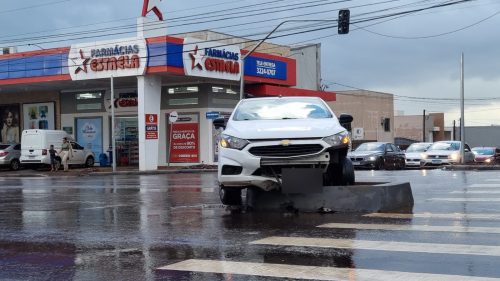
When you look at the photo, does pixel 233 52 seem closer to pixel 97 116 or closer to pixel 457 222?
pixel 97 116

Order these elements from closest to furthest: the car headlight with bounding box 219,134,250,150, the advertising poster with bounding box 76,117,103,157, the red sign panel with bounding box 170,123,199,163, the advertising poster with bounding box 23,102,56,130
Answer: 1. the car headlight with bounding box 219,134,250,150
2. the red sign panel with bounding box 170,123,199,163
3. the advertising poster with bounding box 76,117,103,157
4. the advertising poster with bounding box 23,102,56,130

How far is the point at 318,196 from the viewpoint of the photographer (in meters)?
9.79

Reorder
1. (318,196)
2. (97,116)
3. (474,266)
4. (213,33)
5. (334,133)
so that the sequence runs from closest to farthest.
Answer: (474,266)
(334,133)
(318,196)
(97,116)
(213,33)

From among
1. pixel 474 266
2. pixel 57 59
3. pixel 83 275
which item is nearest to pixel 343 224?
pixel 474 266

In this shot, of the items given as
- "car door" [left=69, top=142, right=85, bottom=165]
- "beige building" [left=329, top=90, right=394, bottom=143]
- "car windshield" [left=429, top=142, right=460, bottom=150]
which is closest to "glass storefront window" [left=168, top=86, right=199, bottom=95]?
"car door" [left=69, top=142, right=85, bottom=165]

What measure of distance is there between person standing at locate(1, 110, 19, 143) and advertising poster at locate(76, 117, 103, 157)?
5.60 m

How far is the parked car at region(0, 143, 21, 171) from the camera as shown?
33.4 meters

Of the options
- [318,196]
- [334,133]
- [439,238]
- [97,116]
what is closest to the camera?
[439,238]

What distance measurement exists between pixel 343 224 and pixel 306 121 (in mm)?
1982

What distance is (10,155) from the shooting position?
33.8 meters

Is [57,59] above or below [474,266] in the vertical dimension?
above

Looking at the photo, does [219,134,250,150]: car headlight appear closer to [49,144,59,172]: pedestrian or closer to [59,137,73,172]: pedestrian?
[49,144,59,172]: pedestrian

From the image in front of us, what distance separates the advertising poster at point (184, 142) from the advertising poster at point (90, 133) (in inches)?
209

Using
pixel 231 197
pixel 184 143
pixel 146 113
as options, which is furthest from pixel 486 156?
pixel 231 197
